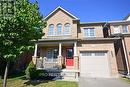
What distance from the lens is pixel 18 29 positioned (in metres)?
11.3

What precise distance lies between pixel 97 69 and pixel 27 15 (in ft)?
35.1

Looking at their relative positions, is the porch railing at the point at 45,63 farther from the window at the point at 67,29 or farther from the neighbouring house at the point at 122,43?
the neighbouring house at the point at 122,43

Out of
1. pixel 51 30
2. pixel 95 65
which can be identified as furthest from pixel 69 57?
pixel 51 30

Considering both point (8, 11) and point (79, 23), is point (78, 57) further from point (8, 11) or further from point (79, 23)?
point (8, 11)

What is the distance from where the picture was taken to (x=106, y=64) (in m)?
17.2

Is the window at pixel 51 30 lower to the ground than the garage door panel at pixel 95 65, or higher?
higher

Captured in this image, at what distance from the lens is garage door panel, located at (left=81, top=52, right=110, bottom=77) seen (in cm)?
1708

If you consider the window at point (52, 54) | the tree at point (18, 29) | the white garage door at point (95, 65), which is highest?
the tree at point (18, 29)

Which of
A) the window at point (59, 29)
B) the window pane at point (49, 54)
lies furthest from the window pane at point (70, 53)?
the window at point (59, 29)

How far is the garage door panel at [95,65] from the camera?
56.0 ft

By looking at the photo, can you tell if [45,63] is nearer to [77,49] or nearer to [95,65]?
[77,49]

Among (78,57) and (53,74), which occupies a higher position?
(78,57)

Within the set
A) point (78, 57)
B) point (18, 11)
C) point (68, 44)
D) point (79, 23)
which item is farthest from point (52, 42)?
point (18, 11)

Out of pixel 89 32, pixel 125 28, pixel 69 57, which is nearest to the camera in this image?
pixel 69 57
